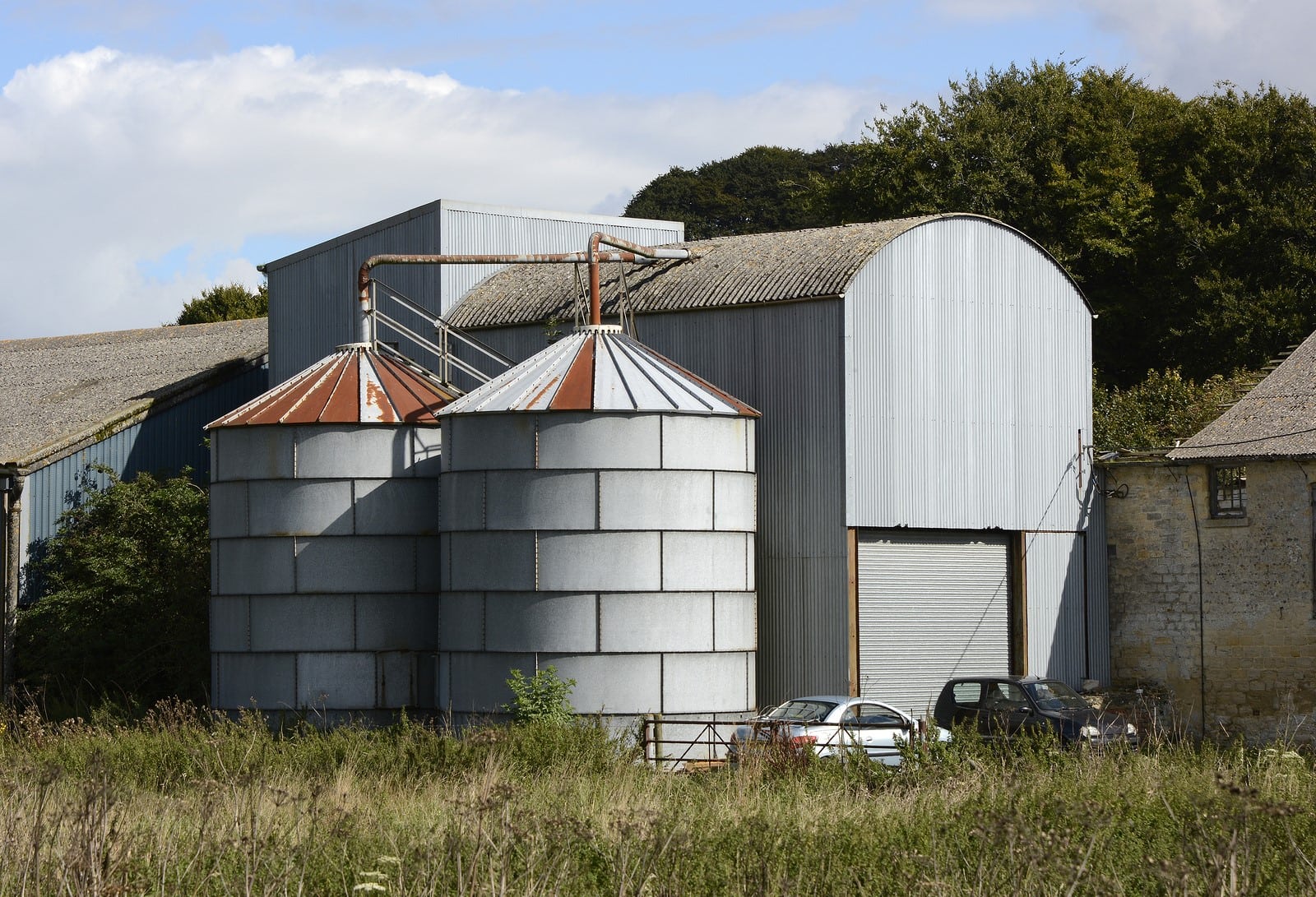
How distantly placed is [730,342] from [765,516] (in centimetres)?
286

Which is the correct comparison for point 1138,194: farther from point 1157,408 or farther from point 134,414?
point 134,414

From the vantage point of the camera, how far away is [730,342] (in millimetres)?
25219

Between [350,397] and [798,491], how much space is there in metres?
6.82

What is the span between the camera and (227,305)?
61.5m

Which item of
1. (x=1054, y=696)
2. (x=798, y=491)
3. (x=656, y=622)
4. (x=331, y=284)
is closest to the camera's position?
(x=656, y=622)

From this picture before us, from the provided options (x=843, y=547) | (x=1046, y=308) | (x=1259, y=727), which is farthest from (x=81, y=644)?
(x=1259, y=727)

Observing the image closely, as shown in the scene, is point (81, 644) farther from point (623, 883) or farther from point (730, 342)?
point (623, 883)

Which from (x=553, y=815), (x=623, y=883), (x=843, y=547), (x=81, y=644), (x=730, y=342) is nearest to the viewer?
(x=623, y=883)

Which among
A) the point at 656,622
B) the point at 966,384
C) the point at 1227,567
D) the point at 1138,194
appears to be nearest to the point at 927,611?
the point at 966,384

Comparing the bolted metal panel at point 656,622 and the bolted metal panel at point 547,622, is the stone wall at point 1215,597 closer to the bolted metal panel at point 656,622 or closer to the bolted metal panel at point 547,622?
the bolted metal panel at point 656,622

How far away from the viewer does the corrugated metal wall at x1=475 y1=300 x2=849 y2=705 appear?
77.5ft

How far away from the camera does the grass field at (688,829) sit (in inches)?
381

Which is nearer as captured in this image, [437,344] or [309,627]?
[309,627]

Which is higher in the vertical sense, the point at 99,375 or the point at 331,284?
the point at 331,284
